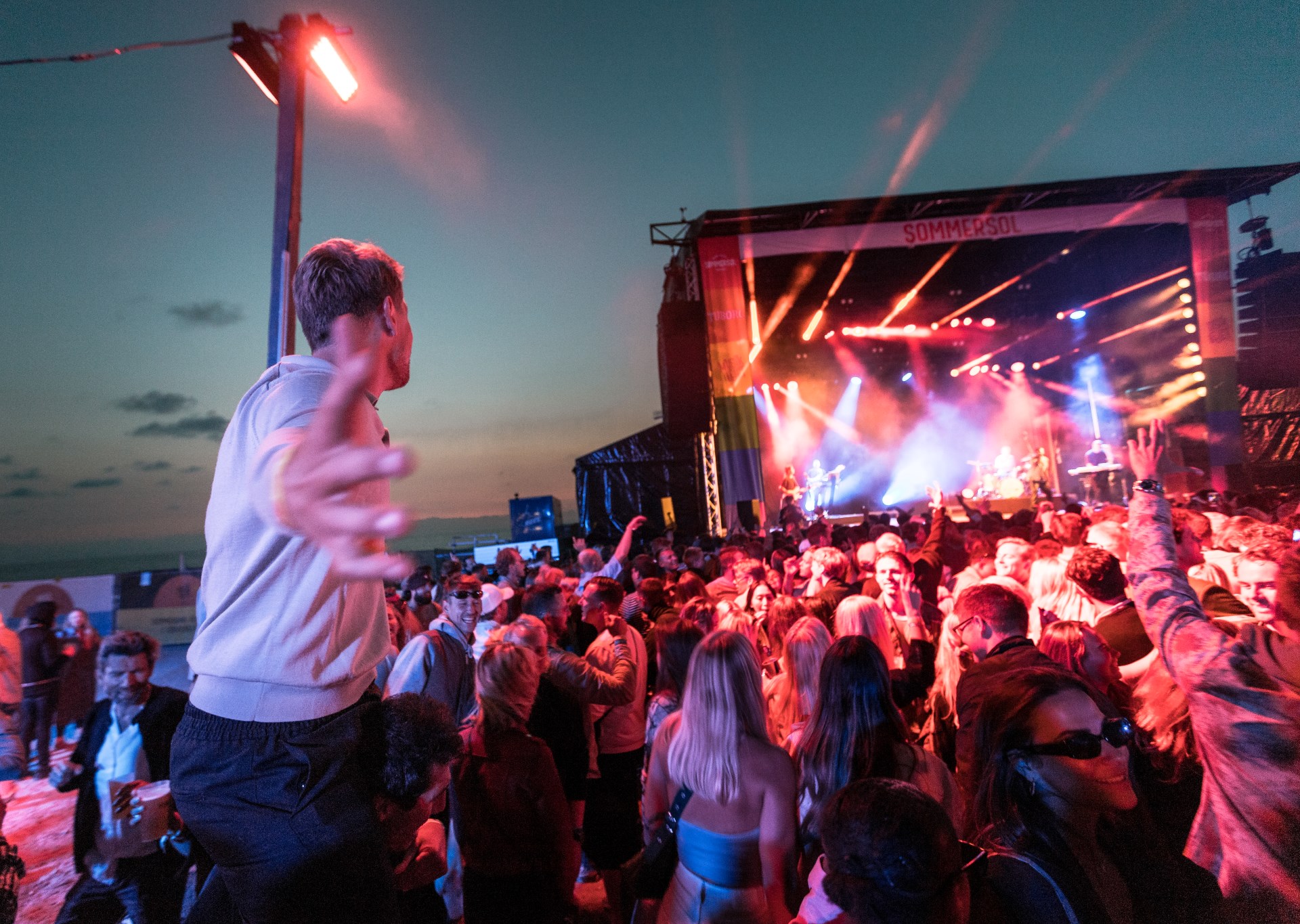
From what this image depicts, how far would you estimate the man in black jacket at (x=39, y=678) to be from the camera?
778cm

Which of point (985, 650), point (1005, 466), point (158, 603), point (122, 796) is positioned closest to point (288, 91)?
point (122, 796)

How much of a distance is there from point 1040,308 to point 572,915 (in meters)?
21.6

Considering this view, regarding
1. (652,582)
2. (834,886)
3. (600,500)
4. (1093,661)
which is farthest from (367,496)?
(600,500)

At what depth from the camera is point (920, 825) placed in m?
1.44

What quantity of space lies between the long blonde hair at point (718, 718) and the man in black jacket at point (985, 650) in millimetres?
773

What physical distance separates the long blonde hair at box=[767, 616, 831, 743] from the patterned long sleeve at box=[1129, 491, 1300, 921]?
4.64ft

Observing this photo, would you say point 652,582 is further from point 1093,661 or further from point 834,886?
point 834,886

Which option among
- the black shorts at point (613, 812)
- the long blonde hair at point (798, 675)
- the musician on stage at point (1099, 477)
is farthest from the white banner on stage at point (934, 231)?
the long blonde hair at point (798, 675)

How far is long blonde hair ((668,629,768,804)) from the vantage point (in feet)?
8.16

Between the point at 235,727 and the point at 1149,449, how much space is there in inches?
127

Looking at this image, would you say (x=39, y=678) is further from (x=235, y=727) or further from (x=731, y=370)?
(x=731, y=370)

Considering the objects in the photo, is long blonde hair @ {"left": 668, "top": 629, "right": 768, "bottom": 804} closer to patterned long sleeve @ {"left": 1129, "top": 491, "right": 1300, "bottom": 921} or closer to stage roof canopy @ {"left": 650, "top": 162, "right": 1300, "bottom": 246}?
patterned long sleeve @ {"left": 1129, "top": 491, "right": 1300, "bottom": 921}

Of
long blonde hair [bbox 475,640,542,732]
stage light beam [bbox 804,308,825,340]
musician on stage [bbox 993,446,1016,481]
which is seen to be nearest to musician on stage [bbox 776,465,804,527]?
stage light beam [bbox 804,308,825,340]

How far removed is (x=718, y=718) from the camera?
2562 mm
